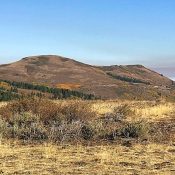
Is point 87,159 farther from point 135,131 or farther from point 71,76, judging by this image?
point 71,76

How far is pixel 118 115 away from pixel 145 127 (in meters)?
5.58

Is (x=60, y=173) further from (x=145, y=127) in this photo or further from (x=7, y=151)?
(x=145, y=127)

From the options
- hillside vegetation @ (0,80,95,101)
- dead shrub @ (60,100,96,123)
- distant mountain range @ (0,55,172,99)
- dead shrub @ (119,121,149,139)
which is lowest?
dead shrub @ (119,121,149,139)

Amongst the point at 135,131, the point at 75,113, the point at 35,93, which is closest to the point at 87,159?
the point at 135,131

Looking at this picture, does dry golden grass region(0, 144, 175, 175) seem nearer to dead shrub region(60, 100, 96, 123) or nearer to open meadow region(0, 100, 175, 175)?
open meadow region(0, 100, 175, 175)

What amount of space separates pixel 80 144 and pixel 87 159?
272 centimetres

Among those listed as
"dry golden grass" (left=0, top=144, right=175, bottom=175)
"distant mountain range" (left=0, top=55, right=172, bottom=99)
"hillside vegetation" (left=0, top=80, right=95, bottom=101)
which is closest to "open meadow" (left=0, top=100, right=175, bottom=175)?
"dry golden grass" (left=0, top=144, right=175, bottom=175)

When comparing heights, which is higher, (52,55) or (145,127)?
(52,55)

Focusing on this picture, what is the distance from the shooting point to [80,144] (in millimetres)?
15227

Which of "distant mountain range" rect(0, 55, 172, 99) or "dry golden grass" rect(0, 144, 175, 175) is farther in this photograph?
"distant mountain range" rect(0, 55, 172, 99)

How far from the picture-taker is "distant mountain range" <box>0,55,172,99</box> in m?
75.8

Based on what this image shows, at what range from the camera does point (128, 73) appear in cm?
11919

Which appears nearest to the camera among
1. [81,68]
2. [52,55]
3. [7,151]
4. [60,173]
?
[60,173]

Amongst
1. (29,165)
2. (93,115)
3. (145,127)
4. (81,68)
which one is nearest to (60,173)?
(29,165)
